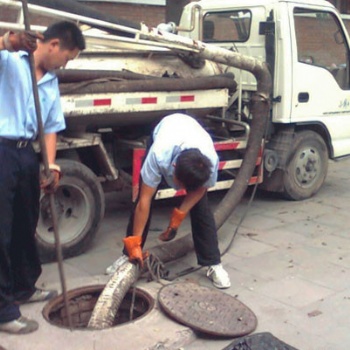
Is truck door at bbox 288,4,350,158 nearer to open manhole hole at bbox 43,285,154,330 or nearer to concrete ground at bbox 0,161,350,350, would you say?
concrete ground at bbox 0,161,350,350

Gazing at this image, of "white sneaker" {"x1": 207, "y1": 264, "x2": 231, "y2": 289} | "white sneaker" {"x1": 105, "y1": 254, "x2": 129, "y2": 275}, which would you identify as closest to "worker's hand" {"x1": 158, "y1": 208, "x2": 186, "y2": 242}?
"white sneaker" {"x1": 105, "y1": 254, "x2": 129, "y2": 275}

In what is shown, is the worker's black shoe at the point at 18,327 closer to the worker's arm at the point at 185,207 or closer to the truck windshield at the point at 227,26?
the worker's arm at the point at 185,207

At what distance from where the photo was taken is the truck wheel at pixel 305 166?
7496 millimetres

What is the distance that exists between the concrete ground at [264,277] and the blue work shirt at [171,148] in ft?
2.72

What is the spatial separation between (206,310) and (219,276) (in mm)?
633

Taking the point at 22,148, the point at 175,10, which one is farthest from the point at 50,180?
→ the point at 175,10

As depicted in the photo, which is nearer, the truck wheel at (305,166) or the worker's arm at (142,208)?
the worker's arm at (142,208)

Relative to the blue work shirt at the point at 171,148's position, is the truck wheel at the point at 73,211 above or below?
below

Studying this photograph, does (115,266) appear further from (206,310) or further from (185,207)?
(206,310)

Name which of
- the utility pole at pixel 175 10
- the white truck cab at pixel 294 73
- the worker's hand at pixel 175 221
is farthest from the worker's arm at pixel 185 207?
the utility pole at pixel 175 10

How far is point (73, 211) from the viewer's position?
18.7 ft

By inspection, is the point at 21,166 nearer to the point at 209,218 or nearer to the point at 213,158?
the point at 213,158

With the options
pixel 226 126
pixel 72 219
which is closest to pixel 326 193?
pixel 226 126

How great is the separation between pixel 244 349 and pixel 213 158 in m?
1.29
